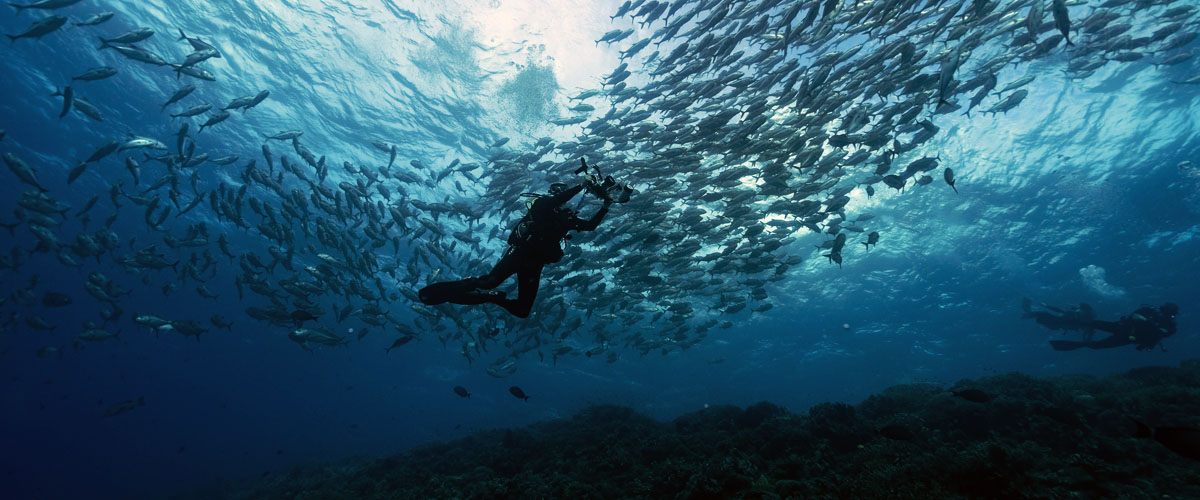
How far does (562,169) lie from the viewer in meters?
13.6

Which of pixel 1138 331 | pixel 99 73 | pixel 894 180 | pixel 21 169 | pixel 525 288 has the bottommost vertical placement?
pixel 21 169

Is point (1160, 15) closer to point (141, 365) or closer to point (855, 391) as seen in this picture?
point (855, 391)

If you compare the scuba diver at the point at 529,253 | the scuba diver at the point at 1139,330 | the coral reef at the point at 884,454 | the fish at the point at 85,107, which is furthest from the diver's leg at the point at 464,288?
the scuba diver at the point at 1139,330

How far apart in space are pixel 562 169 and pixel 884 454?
10.7 metres

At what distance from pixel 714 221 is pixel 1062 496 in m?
8.20

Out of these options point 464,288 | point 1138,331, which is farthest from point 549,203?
point 1138,331

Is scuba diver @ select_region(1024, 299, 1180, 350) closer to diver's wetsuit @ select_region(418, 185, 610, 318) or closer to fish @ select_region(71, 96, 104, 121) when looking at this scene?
diver's wetsuit @ select_region(418, 185, 610, 318)

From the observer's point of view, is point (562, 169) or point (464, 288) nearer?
point (464, 288)

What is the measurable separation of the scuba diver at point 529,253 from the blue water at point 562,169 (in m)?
9.00

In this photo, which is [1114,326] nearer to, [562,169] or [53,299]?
[562,169]

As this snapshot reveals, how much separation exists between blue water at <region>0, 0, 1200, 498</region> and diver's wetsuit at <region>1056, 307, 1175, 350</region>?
22.0 ft

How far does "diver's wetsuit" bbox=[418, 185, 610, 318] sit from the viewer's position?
242 inches

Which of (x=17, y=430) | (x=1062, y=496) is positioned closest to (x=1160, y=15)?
(x=1062, y=496)

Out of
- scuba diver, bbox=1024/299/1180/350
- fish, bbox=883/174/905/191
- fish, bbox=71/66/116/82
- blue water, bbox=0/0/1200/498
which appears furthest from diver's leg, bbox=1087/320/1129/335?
fish, bbox=71/66/116/82
